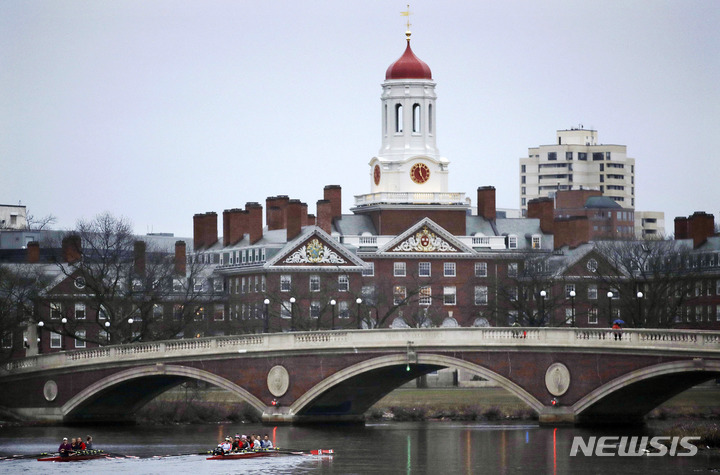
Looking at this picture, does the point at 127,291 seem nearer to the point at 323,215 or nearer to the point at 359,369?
the point at 323,215

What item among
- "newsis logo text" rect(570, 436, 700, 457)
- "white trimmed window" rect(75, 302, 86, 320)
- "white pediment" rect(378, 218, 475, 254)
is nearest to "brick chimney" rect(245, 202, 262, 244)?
"white pediment" rect(378, 218, 475, 254)

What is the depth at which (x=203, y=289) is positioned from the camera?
145 m

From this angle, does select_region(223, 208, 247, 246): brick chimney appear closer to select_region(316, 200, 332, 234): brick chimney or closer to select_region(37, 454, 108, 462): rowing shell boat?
select_region(316, 200, 332, 234): brick chimney

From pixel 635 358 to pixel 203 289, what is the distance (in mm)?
63329

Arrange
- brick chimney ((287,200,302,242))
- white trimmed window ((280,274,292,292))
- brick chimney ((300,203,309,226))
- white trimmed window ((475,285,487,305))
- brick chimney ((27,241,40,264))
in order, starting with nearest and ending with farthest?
white trimmed window ((280,274,292,292)) → brick chimney ((27,241,40,264)) → brick chimney ((287,200,302,242)) → brick chimney ((300,203,309,226)) → white trimmed window ((475,285,487,305))

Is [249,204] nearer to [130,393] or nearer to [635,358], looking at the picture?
[130,393]

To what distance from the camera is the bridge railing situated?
8569 centimetres

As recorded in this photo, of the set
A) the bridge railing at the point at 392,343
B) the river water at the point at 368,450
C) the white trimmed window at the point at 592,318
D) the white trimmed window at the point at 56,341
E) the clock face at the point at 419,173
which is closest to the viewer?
the river water at the point at 368,450

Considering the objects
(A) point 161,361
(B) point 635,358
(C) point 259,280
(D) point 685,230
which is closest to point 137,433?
(A) point 161,361

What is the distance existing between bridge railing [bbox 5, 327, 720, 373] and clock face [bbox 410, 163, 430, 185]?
5534 centimetres

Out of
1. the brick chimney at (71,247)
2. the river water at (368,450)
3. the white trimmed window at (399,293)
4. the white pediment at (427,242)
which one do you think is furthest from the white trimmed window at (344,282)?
the river water at (368,450)

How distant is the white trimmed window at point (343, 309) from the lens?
137875 mm

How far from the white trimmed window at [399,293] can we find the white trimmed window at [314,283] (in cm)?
611

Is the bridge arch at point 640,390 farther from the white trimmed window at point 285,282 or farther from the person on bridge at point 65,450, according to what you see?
the white trimmed window at point 285,282
